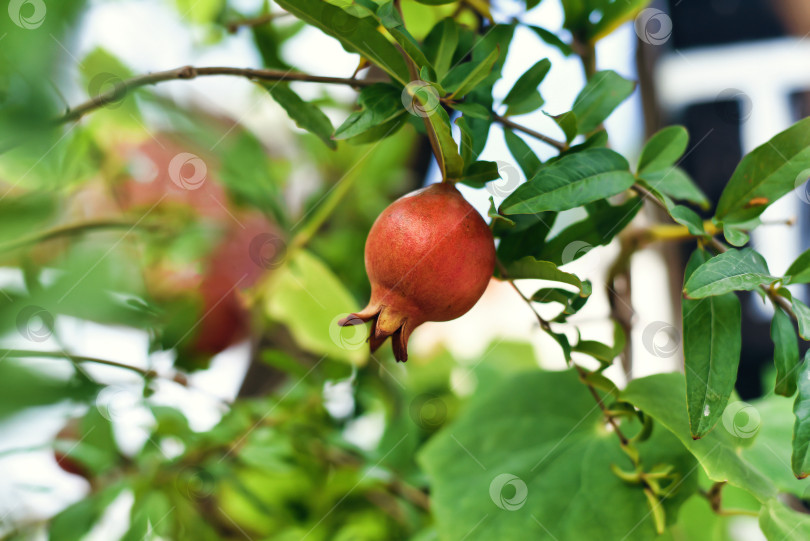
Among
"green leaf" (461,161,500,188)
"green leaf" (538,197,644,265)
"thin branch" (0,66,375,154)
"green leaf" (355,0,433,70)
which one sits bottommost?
"green leaf" (538,197,644,265)

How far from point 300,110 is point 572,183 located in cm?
10

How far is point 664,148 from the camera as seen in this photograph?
0.80 ft

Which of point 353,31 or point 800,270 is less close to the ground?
point 353,31

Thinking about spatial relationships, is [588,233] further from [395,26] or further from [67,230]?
[67,230]

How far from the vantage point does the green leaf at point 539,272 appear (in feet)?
0.62

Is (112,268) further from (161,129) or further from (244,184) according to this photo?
(161,129)

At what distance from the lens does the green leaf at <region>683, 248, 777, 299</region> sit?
0.58 ft

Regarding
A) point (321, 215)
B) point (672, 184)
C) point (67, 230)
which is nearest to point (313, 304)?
point (321, 215)

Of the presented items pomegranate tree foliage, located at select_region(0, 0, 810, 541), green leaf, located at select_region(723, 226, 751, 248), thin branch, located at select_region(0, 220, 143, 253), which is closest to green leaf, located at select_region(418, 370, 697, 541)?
pomegranate tree foliage, located at select_region(0, 0, 810, 541)

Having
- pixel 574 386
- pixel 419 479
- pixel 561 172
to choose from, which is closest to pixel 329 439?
pixel 419 479

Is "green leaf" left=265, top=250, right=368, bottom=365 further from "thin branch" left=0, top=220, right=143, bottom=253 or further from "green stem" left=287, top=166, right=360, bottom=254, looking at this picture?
"thin branch" left=0, top=220, right=143, bottom=253

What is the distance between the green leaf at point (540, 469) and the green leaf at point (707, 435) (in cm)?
3

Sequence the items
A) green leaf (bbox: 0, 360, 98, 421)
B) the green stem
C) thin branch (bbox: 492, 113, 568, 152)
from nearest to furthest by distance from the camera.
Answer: green leaf (bbox: 0, 360, 98, 421) < thin branch (bbox: 492, 113, 568, 152) < the green stem

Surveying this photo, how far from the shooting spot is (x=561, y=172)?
0.20 metres
